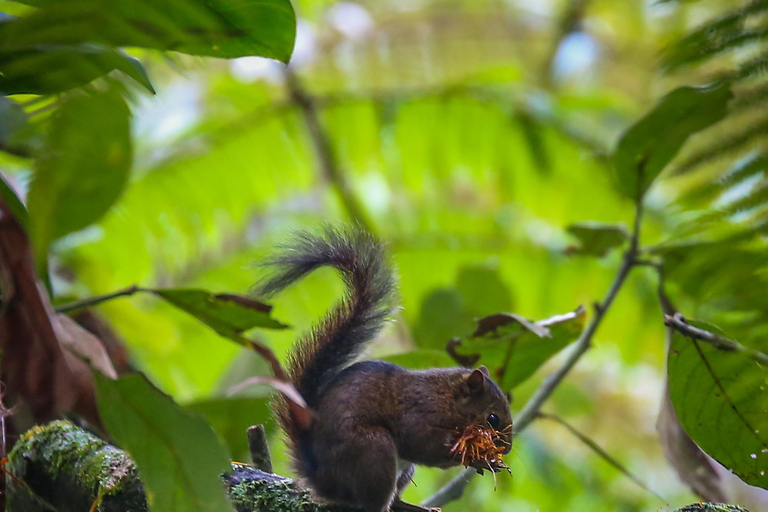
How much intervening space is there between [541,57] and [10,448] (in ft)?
15.2

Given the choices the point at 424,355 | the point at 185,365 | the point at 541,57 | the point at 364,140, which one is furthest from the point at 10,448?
the point at 541,57

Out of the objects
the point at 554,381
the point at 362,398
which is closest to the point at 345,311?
the point at 362,398

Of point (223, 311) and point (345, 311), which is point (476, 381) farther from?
point (223, 311)

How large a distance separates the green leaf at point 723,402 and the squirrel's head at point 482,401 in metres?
0.38

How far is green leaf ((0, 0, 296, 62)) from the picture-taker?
34.4 inches

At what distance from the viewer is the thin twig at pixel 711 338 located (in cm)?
92

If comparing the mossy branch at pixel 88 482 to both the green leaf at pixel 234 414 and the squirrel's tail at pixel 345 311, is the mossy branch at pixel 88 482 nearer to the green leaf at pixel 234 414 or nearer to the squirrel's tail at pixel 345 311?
the squirrel's tail at pixel 345 311

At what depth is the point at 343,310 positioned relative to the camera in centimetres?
140

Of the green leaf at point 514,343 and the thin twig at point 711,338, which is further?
the green leaf at point 514,343

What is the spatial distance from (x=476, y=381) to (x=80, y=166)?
0.95m

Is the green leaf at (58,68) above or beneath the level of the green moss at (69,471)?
above

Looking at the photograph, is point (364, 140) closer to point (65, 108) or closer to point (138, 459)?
point (65, 108)

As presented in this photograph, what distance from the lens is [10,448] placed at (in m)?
1.35

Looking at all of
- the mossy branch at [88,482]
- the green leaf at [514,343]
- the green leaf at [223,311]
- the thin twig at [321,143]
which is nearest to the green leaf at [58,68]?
the green leaf at [223,311]
